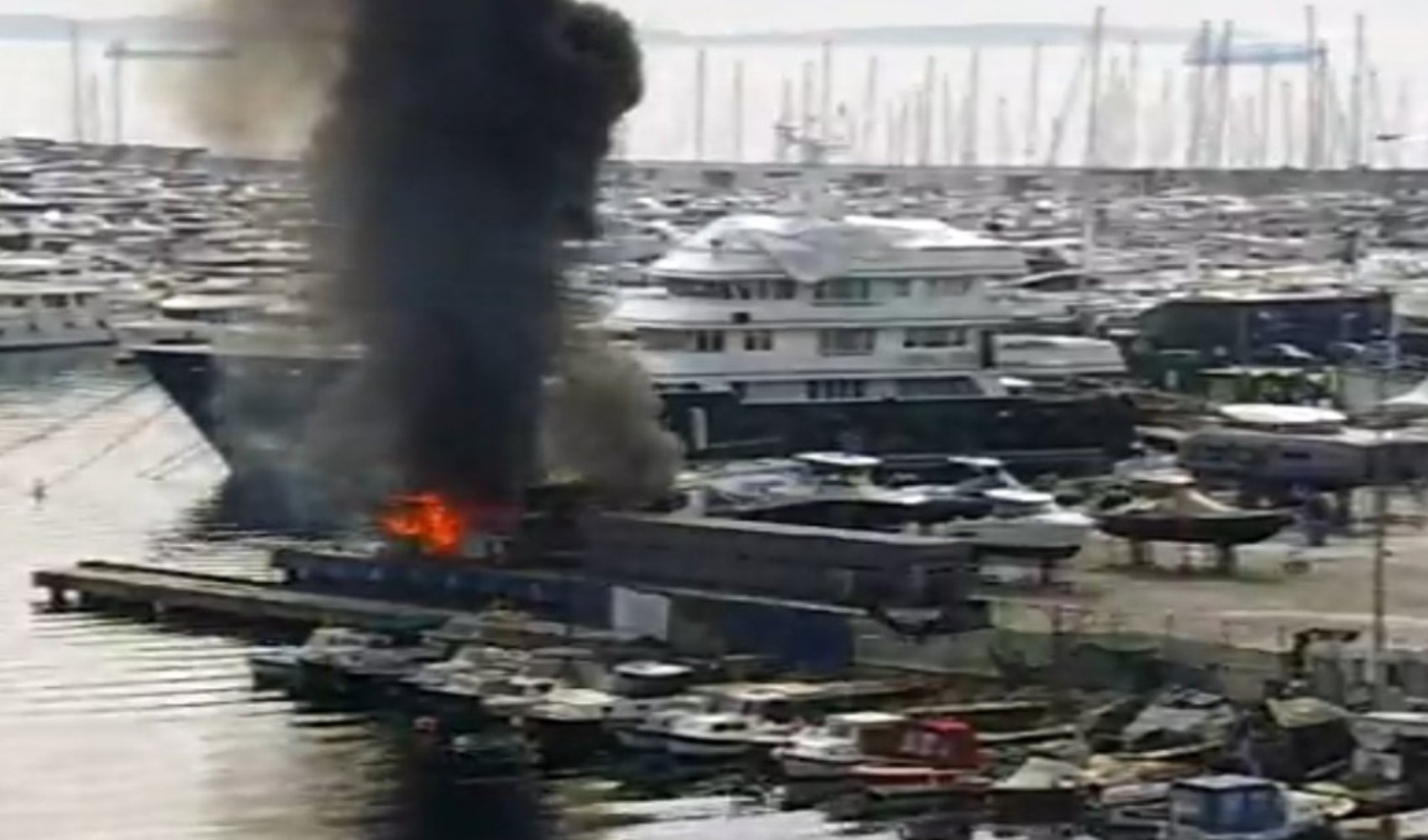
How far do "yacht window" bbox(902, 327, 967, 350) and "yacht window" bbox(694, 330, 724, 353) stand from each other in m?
1.69

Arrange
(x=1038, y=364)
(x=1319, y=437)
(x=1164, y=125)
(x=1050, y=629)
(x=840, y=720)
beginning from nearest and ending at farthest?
(x=840, y=720), (x=1050, y=629), (x=1319, y=437), (x=1038, y=364), (x=1164, y=125)

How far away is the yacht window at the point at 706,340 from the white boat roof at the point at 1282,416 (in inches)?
175

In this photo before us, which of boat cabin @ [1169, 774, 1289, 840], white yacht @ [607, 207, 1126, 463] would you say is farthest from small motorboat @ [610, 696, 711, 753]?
white yacht @ [607, 207, 1126, 463]

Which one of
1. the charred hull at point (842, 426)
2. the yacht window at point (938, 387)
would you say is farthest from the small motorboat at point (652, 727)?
the yacht window at point (938, 387)

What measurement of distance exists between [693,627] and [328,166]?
11.7 feet

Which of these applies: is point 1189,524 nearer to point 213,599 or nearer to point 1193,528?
point 1193,528

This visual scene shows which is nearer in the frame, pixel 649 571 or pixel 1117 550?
pixel 649 571

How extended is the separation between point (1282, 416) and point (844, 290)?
4347mm

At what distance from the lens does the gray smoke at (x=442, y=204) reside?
18.5 meters

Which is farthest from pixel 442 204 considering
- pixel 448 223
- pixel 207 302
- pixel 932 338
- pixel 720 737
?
pixel 207 302

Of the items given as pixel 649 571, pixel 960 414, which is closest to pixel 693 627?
pixel 649 571

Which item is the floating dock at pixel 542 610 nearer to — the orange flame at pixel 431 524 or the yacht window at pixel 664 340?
the orange flame at pixel 431 524

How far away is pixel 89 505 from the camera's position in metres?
25.7

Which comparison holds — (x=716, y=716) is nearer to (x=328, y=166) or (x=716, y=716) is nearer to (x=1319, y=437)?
(x=328, y=166)
